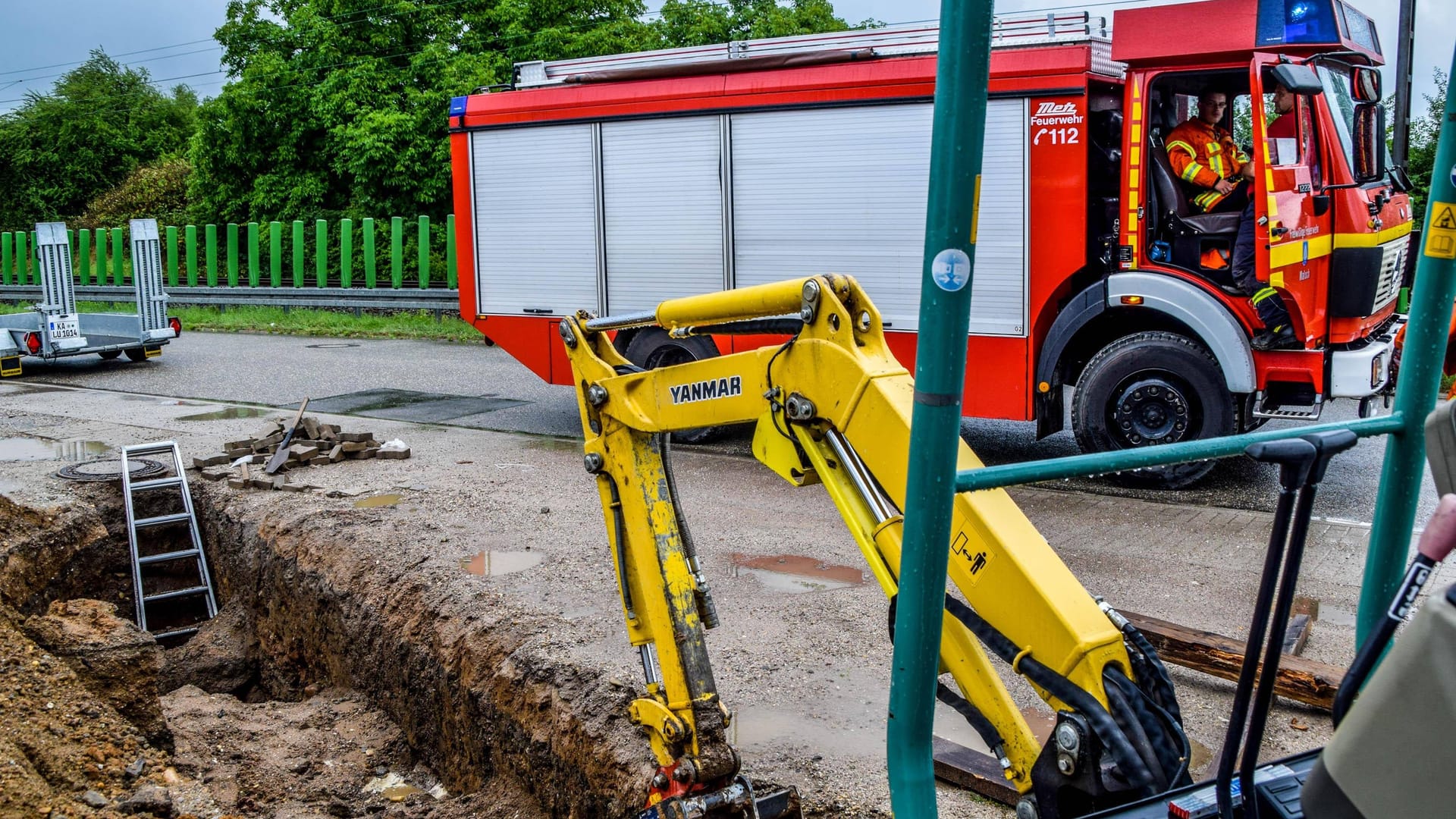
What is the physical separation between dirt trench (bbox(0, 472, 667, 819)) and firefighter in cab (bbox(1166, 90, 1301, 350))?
207 inches

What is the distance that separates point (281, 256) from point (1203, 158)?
26035mm

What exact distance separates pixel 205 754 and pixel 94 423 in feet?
25.4

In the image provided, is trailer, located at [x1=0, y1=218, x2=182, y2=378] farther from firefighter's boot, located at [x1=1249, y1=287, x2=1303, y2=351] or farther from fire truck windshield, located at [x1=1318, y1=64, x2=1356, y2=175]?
fire truck windshield, located at [x1=1318, y1=64, x2=1356, y2=175]

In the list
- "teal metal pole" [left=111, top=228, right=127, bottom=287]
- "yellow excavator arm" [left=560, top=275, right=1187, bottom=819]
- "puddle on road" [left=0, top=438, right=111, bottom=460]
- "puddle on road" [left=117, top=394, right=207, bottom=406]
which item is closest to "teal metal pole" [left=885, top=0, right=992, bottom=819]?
"yellow excavator arm" [left=560, top=275, right=1187, bottom=819]

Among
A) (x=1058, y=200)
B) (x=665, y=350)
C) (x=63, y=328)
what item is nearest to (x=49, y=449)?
(x=665, y=350)

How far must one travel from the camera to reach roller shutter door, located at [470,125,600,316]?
36.1 feet

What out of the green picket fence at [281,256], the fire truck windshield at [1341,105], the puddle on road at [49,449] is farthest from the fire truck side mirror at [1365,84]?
the green picket fence at [281,256]

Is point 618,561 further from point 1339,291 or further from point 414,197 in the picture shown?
point 414,197

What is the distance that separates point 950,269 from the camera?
5.98 feet

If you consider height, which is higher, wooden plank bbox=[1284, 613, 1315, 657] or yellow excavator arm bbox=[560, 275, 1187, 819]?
A: yellow excavator arm bbox=[560, 275, 1187, 819]

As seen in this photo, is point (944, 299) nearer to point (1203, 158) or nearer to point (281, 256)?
point (1203, 158)

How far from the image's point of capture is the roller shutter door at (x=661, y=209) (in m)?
10.3

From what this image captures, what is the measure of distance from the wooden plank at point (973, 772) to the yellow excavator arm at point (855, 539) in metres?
0.61

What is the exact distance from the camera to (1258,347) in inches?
319
